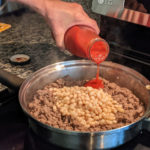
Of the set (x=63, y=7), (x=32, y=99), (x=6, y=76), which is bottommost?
(x=32, y=99)

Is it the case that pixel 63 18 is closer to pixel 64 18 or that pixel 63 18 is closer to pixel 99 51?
pixel 64 18

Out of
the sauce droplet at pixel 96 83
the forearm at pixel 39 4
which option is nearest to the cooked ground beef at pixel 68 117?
the sauce droplet at pixel 96 83

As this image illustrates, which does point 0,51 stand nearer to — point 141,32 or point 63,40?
point 63,40

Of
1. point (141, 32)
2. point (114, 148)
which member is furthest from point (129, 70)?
point (114, 148)

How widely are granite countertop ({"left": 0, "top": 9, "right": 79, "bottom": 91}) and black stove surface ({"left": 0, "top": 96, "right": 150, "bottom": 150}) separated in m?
0.25

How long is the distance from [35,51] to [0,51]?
27 cm

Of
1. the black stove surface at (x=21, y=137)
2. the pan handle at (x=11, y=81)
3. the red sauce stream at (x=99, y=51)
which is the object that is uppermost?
the red sauce stream at (x=99, y=51)

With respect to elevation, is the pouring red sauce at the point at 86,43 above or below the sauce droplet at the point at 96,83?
above

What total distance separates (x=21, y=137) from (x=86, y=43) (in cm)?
53

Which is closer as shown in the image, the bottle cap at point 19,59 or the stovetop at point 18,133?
the stovetop at point 18,133

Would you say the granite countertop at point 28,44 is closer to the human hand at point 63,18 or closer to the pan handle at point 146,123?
the human hand at point 63,18

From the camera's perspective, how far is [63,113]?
1.14m

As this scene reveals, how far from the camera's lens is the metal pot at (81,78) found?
926 mm

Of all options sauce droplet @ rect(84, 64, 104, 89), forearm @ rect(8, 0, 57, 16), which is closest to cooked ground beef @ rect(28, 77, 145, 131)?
sauce droplet @ rect(84, 64, 104, 89)
